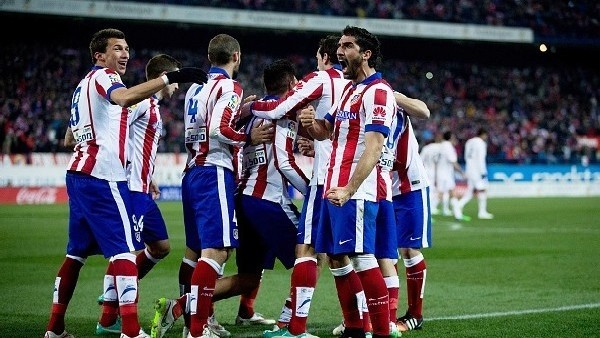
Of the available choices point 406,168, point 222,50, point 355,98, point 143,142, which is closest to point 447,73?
point 406,168

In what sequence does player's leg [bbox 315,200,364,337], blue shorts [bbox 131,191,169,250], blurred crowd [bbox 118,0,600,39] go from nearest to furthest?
player's leg [bbox 315,200,364,337], blue shorts [bbox 131,191,169,250], blurred crowd [bbox 118,0,600,39]

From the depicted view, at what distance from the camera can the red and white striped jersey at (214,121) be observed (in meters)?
7.55

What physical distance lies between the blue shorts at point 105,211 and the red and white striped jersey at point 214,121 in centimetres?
73

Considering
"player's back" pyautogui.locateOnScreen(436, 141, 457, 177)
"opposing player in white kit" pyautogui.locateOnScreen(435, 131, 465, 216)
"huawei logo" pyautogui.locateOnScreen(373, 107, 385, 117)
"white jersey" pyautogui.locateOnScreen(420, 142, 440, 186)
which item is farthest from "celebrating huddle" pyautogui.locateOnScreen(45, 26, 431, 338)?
"white jersey" pyautogui.locateOnScreen(420, 142, 440, 186)

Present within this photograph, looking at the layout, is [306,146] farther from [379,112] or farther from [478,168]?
[478,168]

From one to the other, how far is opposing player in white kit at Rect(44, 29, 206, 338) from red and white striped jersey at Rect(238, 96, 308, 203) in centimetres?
109

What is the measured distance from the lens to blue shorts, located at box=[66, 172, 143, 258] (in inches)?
283

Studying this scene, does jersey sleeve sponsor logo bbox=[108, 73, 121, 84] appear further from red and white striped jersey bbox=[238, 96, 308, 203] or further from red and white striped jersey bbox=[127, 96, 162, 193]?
red and white striped jersey bbox=[238, 96, 308, 203]

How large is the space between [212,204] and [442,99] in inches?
1624

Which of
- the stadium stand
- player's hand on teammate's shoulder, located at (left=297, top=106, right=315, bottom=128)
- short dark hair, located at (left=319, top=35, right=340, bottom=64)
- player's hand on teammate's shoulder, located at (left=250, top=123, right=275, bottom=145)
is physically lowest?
player's hand on teammate's shoulder, located at (left=250, top=123, right=275, bottom=145)

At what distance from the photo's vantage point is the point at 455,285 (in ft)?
38.0

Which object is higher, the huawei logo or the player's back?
the huawei logo

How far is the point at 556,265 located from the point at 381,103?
7.75 m

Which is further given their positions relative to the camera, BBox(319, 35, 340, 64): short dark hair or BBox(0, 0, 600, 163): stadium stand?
BBox(0, 0, 600, 163): stadium stand
